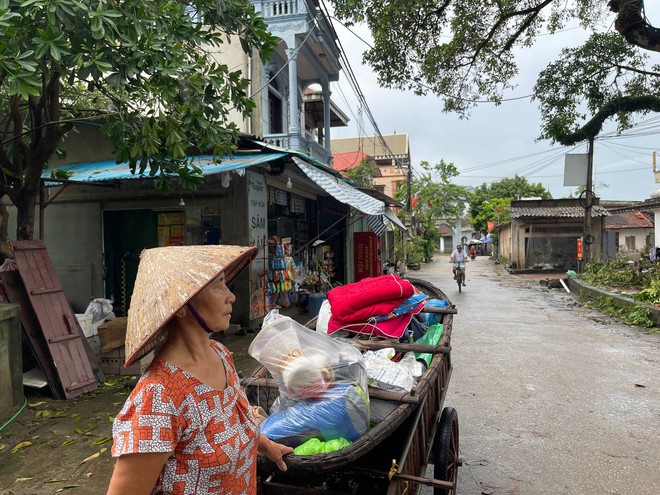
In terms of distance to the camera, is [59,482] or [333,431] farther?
[59,482]

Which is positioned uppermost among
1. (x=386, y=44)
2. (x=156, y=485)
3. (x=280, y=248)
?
(x=386, y=44)

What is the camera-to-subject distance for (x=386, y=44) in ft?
33.6

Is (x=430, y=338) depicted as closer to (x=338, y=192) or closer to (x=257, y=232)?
(x=338, y=192)

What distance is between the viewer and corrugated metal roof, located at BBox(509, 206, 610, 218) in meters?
22.2

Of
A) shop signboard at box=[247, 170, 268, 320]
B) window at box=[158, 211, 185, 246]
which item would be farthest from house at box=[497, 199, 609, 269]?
window at box=[158, 211, 185, 246]

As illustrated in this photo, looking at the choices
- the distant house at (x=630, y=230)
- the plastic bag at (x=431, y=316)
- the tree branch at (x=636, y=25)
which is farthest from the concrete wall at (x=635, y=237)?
the plastic bag at (x=431, y=316)

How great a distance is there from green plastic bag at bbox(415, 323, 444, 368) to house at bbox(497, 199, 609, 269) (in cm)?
→ 2087

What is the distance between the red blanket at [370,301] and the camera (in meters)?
3.37

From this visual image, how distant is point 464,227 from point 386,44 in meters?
66.0

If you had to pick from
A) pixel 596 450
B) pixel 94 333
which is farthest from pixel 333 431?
pixel 94 333

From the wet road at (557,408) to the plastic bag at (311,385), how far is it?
1.72m

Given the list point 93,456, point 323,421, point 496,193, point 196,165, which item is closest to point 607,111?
point 196,165

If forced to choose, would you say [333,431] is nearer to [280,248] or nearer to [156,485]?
[156,485]

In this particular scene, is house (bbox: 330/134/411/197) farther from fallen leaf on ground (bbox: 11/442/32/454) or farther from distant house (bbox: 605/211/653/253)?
fallen leaf on ground (bbox: 11/442/32/454)
